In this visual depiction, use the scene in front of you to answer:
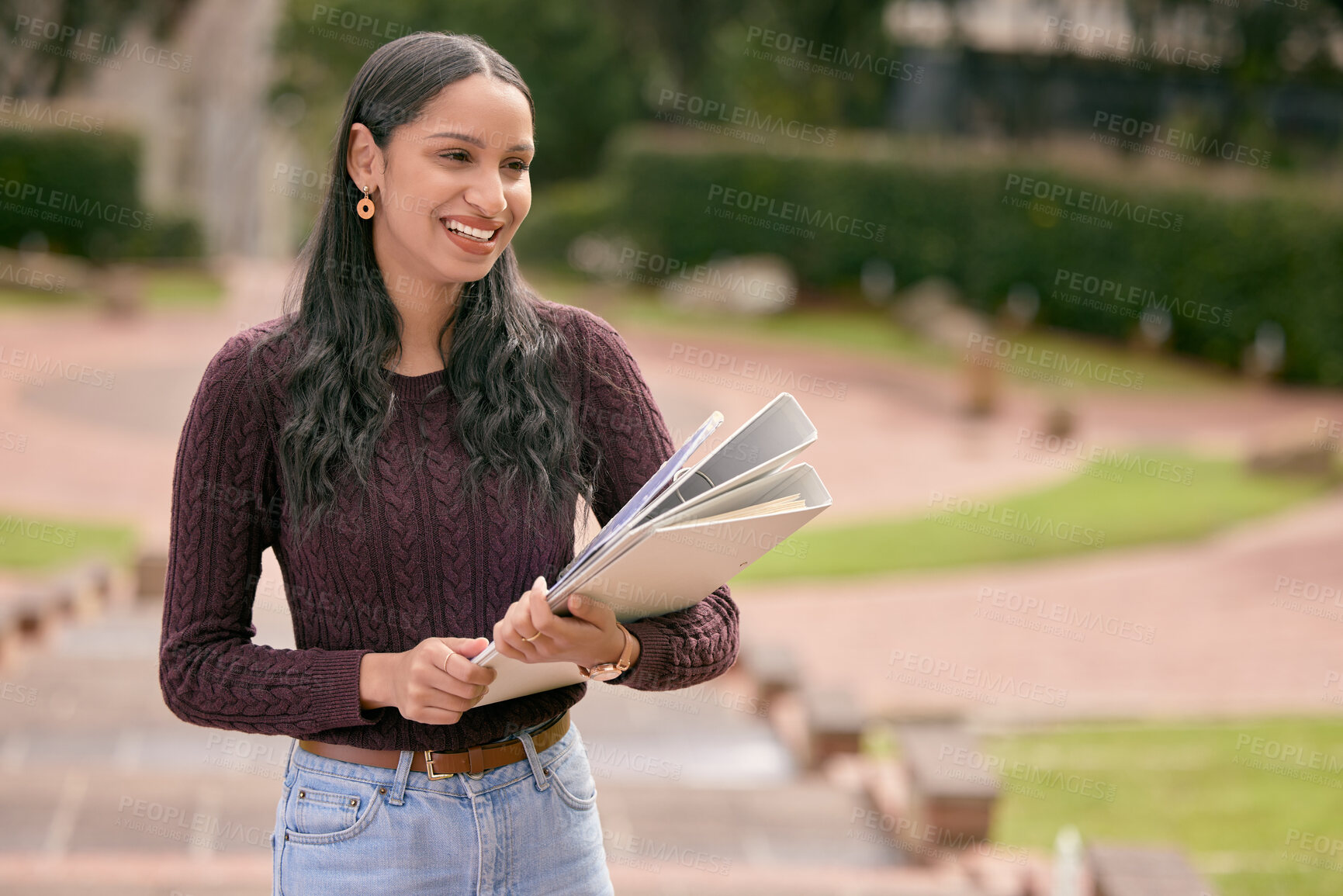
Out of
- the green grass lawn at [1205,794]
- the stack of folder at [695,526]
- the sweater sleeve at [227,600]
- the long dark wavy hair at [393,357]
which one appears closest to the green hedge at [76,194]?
the green grass lawn at [1205,794]

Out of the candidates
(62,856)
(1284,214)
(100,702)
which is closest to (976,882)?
(62,856)

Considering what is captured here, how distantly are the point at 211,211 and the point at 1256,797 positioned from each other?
1110 inches

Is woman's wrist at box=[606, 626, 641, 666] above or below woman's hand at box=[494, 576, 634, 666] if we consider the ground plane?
below

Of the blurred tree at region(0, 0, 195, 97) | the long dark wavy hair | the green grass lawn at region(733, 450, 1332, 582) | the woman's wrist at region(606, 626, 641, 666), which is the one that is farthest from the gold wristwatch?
the blurred tree at region(0, 0, 195, 97)

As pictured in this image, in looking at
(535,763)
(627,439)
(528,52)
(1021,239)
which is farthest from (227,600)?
(528,52)

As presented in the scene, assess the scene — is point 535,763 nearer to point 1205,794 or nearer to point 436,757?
point 436,757

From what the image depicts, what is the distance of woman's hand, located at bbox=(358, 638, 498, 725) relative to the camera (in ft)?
6.03

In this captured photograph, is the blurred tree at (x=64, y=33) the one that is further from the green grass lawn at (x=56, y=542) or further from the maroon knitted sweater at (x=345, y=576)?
the maroon knitted sweater at (x=345, y=576)

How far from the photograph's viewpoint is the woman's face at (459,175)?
1993 millimetres

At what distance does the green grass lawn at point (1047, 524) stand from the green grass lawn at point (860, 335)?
5648mm

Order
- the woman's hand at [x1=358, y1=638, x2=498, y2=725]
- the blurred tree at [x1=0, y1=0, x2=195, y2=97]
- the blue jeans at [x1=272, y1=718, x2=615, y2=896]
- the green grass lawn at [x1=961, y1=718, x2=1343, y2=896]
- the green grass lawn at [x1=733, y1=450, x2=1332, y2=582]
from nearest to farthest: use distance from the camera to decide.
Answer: the woman's hand at [x1=358, y1=638, x2=498, y2=725], the blue jeans at [x1=272, y1=718, x2=615, y2=896], the green grass lawn at [x1=961, y1=718, x2=1343, y2=896], the green grass lawn at [x1=733, y1=450, x2=1332, y2=582], the blurred tree at [x1=0, y1=0, x2=195, y2=97]

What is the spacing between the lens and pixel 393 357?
6.97 feet

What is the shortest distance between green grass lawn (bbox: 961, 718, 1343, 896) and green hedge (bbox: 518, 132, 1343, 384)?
13671 millimetres

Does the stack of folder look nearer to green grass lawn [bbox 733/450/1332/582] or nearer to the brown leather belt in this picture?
the brown leather belt
